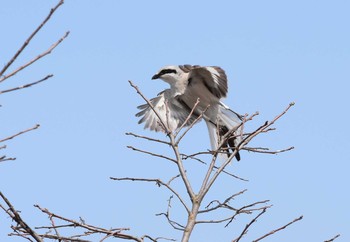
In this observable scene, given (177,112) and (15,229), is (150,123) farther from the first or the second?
(15,229)

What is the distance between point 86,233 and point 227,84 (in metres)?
5.57

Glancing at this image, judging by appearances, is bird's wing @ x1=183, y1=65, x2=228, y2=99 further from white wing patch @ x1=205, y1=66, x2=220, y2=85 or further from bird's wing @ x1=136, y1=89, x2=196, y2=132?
bird's wing @ x1=136, y1=89, x2=196, y2=132

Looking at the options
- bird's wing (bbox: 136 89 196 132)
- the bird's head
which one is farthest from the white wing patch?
bird's wing (bbox: 136 89 196 132)

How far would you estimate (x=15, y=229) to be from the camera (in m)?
3.16

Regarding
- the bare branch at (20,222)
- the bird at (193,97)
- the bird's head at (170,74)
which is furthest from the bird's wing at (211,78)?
the bare branch at (20,222)

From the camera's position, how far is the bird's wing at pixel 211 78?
8430mm

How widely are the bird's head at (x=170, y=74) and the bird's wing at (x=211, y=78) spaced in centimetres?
11

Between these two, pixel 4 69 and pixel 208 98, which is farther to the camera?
pixel 208 98

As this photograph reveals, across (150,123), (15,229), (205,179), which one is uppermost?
(150,123)

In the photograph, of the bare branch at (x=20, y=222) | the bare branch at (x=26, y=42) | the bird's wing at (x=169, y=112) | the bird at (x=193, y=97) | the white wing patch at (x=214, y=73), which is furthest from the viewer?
the bird's wing at (x=169, y=112)

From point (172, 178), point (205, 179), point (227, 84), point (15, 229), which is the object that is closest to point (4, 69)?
point (15, 229)

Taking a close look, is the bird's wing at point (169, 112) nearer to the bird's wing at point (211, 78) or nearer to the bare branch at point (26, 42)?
the bird's wing at point (211, 78)

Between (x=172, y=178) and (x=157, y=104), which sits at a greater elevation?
(x=157, y=104)

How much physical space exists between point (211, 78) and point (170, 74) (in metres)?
0.56
